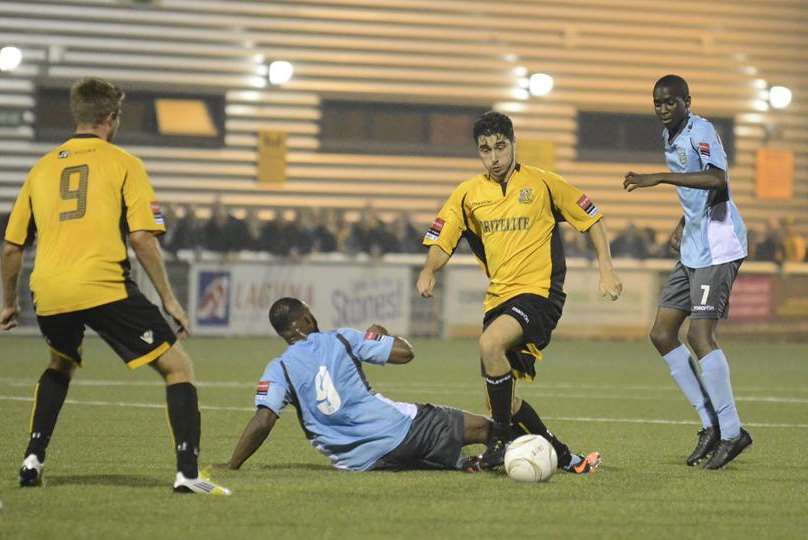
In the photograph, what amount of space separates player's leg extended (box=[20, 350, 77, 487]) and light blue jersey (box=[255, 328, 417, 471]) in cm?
104

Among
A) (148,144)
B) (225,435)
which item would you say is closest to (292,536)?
(225,435)

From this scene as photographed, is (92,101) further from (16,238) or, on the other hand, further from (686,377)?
(686,377)

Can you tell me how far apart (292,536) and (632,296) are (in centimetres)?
1835

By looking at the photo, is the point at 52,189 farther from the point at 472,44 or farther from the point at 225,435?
the point at 472,44

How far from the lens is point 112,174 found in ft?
23.3

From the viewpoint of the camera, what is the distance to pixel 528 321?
331 inches

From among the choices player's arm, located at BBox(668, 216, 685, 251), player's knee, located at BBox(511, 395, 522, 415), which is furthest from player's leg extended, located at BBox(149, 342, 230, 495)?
player's arm, located at BBox(668, 216, 685, 251)

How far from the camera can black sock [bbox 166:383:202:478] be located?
7.11 metres

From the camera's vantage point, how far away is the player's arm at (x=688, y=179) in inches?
333

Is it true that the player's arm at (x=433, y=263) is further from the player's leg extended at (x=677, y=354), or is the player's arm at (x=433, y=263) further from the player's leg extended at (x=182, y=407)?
Answer: the player's leg extended at (x=182, y=407)

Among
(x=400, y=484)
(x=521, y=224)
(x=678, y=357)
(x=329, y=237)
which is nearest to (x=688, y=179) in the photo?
(x=521, y=224)

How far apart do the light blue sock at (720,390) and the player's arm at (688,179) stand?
41.1 inches

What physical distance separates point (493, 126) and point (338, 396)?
176 cm

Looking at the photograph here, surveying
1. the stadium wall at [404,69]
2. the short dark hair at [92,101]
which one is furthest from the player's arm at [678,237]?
the stadium wall at [404,69]
